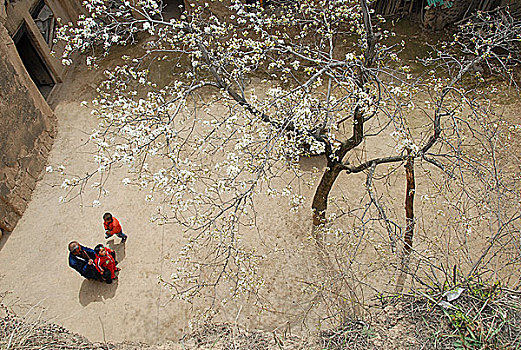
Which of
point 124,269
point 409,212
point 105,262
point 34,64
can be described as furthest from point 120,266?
point 34,64

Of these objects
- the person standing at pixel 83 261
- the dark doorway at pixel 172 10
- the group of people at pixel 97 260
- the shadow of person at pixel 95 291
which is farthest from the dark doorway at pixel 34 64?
the shadow of person at pixel 95 291

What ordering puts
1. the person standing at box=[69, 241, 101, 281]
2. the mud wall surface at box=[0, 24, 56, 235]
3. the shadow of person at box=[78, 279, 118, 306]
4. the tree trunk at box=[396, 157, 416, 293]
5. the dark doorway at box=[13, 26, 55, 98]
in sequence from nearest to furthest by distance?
the tree trunk at box=[396, 157, 416, 293] → the person standing at box=[69, 241, 101, 281] → the shadow of person at box=[78, 279, 118, 306] → the mud wall surface at box=[0, 24, 56, 235] → the dark doorway at box=[13, 26, 55, 98]

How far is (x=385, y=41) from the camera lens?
7.75 m

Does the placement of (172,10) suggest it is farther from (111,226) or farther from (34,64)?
(111,226)

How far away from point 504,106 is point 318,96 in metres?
3.03

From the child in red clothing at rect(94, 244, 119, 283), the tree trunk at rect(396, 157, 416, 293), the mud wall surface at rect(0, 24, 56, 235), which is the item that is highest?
the mud wall surface at rect(0, 24, 56, 235)

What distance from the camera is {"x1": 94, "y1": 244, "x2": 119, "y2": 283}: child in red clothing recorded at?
5.06 meters

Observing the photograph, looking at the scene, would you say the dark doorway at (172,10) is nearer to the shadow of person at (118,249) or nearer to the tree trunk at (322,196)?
the shadow of person at (118,249)

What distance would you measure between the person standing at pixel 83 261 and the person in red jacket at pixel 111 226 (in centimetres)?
38

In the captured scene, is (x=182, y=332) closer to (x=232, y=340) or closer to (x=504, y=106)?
(x=232, y=340)

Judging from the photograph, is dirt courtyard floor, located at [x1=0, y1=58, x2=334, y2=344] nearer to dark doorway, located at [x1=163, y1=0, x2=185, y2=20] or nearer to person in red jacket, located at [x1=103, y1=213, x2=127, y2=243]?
person in red jacket, located at [x1=103, y1=213, x2=127, y2=243]

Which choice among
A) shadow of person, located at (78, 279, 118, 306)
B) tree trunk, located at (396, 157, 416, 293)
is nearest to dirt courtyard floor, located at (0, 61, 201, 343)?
shadow of person, located at (78, 279, 118, 306)

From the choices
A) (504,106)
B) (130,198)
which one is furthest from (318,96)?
(130,198)

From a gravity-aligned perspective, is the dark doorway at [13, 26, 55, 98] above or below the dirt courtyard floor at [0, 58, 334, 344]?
above
